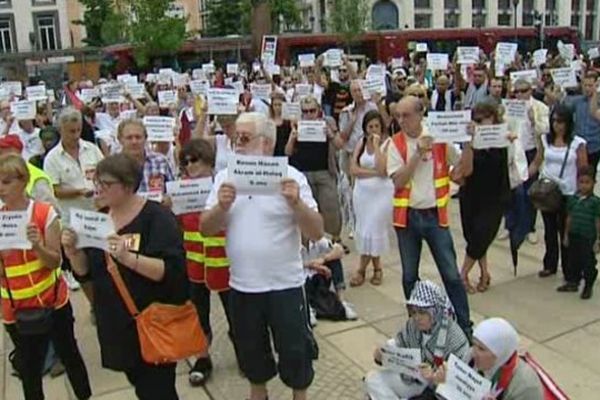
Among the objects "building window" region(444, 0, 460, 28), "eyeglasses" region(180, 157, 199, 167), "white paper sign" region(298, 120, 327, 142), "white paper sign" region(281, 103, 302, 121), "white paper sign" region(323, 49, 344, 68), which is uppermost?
"building window" region(444, 0, 460, 28)

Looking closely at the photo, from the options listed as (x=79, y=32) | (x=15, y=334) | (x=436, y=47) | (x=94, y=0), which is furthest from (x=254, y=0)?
(x=79, y=32)

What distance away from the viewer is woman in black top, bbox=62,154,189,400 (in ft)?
10.7

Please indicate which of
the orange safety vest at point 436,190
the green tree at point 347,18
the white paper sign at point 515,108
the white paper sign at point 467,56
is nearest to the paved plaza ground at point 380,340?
the orange safety vest at point 436,190

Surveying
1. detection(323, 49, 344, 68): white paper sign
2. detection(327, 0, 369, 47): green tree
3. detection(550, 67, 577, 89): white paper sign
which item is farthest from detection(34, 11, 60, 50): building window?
detection(550, 67, 577, 89): white paper sign

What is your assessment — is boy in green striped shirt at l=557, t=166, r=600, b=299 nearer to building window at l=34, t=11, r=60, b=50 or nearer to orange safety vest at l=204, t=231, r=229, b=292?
orange safety vest at l=204, t=231, r=229, b=292

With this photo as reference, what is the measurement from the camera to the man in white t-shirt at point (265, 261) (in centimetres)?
349

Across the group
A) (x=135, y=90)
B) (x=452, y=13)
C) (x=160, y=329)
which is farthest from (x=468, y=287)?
(x=452, y=13)

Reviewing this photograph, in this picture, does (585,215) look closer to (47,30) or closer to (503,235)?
(503,235)

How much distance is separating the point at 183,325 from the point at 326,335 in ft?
7.38

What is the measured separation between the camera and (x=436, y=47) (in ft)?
156

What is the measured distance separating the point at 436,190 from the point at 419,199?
14cm

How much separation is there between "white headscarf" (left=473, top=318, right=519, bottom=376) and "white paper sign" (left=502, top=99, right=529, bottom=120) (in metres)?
4.35

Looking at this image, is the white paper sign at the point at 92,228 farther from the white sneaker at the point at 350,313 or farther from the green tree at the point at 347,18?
the green tree at the point at 347,18

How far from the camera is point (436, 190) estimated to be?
16.0ft
